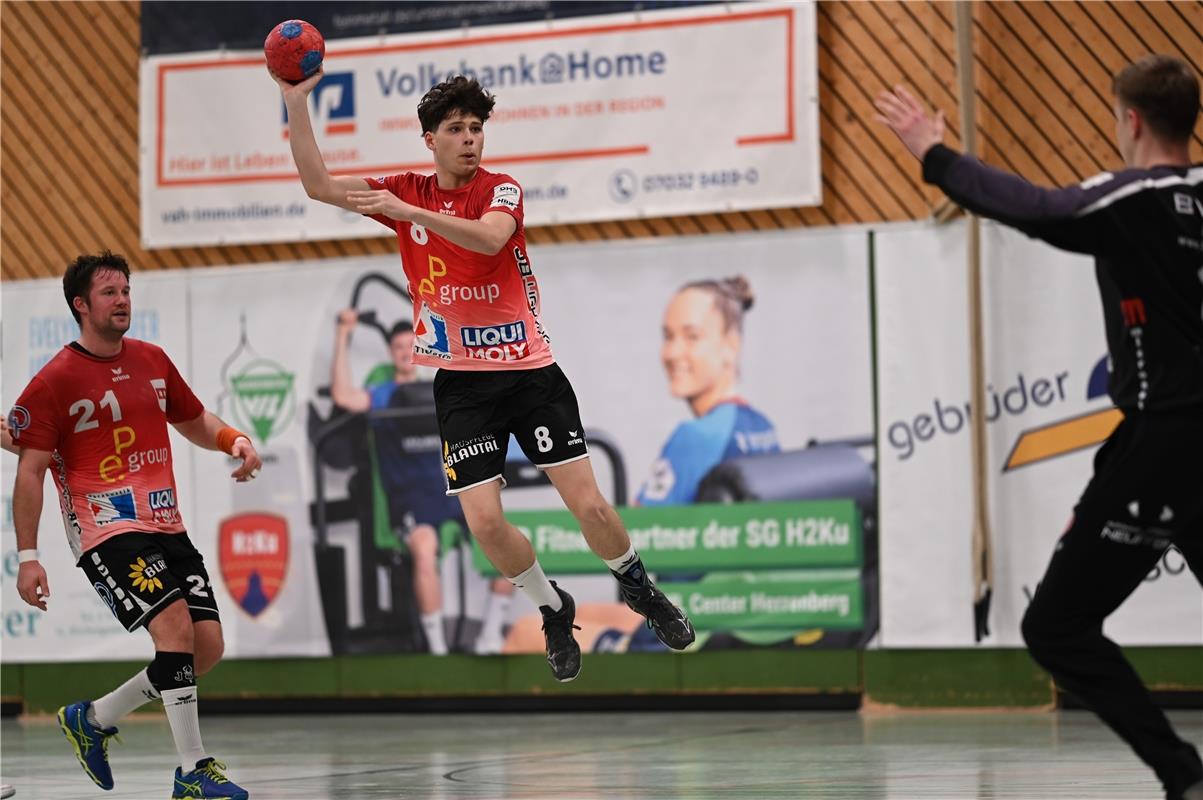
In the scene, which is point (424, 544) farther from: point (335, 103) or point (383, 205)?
point (383, 205)

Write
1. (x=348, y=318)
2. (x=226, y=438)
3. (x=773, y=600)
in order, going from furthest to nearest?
(x=348, y=318), (x=773, y=600), (x=226, y=438)

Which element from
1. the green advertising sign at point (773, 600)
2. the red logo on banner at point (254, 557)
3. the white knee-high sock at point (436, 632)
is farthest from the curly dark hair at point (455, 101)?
the red logo on banner at point (254, 557)

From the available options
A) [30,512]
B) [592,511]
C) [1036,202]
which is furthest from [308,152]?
[1036,202]

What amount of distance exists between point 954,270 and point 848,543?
6.63 ft

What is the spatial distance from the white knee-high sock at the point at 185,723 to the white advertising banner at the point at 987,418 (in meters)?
5.78

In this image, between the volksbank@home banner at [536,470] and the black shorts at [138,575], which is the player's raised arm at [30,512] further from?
the volksbank@home banner at [536,470]

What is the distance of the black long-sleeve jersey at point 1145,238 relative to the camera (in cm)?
503

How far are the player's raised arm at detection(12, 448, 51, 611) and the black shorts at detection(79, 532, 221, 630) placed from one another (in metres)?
0.21

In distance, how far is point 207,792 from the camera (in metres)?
7.24

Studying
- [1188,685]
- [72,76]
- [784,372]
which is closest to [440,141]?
[784,372]

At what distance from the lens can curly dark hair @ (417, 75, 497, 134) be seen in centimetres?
707

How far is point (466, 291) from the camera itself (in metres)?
7.31

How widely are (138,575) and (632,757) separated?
3086 millimetres

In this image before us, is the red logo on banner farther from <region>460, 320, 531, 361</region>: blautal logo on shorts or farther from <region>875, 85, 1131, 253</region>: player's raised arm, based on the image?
<region>875, 85, 1131, 253</region>: player's raised arm
